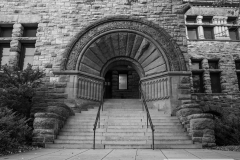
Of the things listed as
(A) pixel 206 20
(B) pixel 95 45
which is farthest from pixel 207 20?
(B) pixel 95 45

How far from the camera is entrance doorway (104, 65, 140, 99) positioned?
48.3 ft

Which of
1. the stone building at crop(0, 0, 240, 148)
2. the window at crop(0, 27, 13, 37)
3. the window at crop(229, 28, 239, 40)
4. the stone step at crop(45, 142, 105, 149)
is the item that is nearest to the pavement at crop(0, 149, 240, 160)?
the stone step at crop(45, 142, 105, 149)

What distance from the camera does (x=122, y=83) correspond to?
1544 cm

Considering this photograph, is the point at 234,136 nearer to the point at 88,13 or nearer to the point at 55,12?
the point at 88,13

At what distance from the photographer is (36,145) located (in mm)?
5750

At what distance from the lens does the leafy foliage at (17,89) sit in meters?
6.91

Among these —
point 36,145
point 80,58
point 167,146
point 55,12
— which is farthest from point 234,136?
point 55,12

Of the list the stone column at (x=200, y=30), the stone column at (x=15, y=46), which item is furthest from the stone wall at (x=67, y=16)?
the stone column at (x=200, y=30)

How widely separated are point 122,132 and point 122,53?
5129mm

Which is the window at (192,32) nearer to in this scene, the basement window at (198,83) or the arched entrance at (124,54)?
the basement window at (198,83)

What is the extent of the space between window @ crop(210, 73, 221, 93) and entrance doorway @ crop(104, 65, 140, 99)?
5.49 meters

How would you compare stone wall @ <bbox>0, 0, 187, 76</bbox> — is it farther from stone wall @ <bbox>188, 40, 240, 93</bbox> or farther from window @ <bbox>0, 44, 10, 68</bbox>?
stone wall @ <bbox>188, 40, 240, 93</bbox>

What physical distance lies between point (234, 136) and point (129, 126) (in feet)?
11.1

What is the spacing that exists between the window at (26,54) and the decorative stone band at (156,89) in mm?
6327
